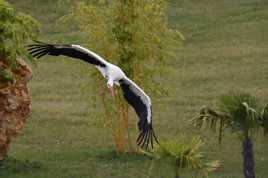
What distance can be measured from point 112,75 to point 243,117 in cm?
214

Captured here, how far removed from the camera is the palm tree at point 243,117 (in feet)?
47.8

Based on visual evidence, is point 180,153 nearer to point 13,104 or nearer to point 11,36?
point 11,36

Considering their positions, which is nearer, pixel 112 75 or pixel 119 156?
pixel 112 75

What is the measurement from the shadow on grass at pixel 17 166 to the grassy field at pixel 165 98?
0.02m

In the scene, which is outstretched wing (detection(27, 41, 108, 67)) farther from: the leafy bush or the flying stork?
the leafy bush

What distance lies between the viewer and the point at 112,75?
13695 millimetres

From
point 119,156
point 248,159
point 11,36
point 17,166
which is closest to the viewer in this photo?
point 248,159

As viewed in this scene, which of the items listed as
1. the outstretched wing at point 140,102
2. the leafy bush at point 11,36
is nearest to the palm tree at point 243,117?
the outstretched wing at point 140,102

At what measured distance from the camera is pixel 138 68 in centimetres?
1866

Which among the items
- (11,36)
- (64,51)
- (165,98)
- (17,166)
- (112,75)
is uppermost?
(11,36)

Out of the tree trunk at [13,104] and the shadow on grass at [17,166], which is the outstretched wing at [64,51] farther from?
the shadow on grass at [17,166]

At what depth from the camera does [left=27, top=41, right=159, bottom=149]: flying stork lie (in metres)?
13.4

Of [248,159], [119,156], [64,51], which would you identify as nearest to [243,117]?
[248,159]

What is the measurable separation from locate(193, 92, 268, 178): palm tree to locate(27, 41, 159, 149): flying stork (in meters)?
1.23
